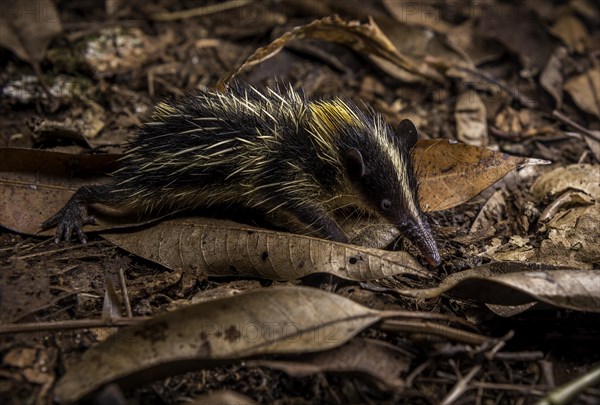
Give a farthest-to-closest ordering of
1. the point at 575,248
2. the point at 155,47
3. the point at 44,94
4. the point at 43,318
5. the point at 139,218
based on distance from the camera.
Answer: the point at 155,47, the point at 44,94, the point at 139,218, the point at 575,248, the point at 43,318

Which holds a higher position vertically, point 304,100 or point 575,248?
point 304,100

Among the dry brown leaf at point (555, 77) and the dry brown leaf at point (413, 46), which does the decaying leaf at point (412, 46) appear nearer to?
the dry brown leaf at point (413, 46)

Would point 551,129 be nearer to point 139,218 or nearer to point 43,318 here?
point 139,218

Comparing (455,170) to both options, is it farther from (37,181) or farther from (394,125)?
(37,181)

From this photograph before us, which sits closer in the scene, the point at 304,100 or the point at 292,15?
the point at 304,100

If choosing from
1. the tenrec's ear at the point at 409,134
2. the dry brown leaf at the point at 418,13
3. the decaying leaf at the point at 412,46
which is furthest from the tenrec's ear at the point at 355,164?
the dry brown leaf at the point at 418,13

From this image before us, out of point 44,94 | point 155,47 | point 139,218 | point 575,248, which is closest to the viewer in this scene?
point 575,248

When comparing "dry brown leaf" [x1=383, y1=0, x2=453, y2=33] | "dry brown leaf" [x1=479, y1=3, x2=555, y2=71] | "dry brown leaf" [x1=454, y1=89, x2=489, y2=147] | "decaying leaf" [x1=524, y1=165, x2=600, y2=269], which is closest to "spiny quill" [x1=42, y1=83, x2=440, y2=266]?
"decaying leaf" [x1=524, y1=165, x2=600, y2=269]

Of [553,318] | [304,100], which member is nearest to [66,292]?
[304,100]

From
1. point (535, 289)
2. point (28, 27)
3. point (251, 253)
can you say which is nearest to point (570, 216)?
point (535, 289)
